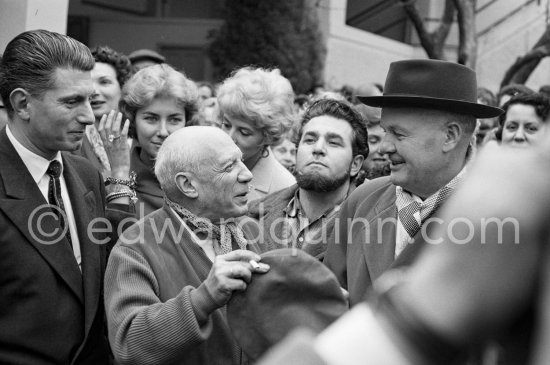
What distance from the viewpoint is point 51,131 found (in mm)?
3883

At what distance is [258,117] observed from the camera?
541 cm

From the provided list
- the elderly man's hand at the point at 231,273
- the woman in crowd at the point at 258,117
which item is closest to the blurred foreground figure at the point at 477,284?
the elderly man's hand at the point at 231,273

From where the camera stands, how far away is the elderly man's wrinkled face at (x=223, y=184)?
3.80 metres

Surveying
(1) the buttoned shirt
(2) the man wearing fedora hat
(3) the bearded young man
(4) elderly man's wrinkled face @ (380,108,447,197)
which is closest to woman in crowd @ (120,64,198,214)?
(3) the bearded young man

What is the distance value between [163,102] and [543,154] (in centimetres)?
433

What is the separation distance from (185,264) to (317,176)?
60.5 inches

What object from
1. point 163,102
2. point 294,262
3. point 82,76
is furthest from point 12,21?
point 294,262

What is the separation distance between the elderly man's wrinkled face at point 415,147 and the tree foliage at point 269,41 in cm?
963

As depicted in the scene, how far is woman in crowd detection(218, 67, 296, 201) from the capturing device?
17.9 feet

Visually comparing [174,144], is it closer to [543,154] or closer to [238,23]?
[543,154]

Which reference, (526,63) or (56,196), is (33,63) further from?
(526,63)

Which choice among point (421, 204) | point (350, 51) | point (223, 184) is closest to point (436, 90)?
point (421, 204)

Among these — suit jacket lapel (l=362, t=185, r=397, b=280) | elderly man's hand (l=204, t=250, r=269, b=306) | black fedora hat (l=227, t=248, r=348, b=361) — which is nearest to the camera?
black fedora hat (l=227, t=248, r=348, b=361)

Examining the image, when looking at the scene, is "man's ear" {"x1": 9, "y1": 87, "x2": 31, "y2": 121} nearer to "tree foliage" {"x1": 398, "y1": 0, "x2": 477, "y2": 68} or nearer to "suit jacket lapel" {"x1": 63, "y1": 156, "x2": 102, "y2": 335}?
"suit jacket lapel" {"x1": 63, "y1": 156, "x2": 102, "y2": 335}
